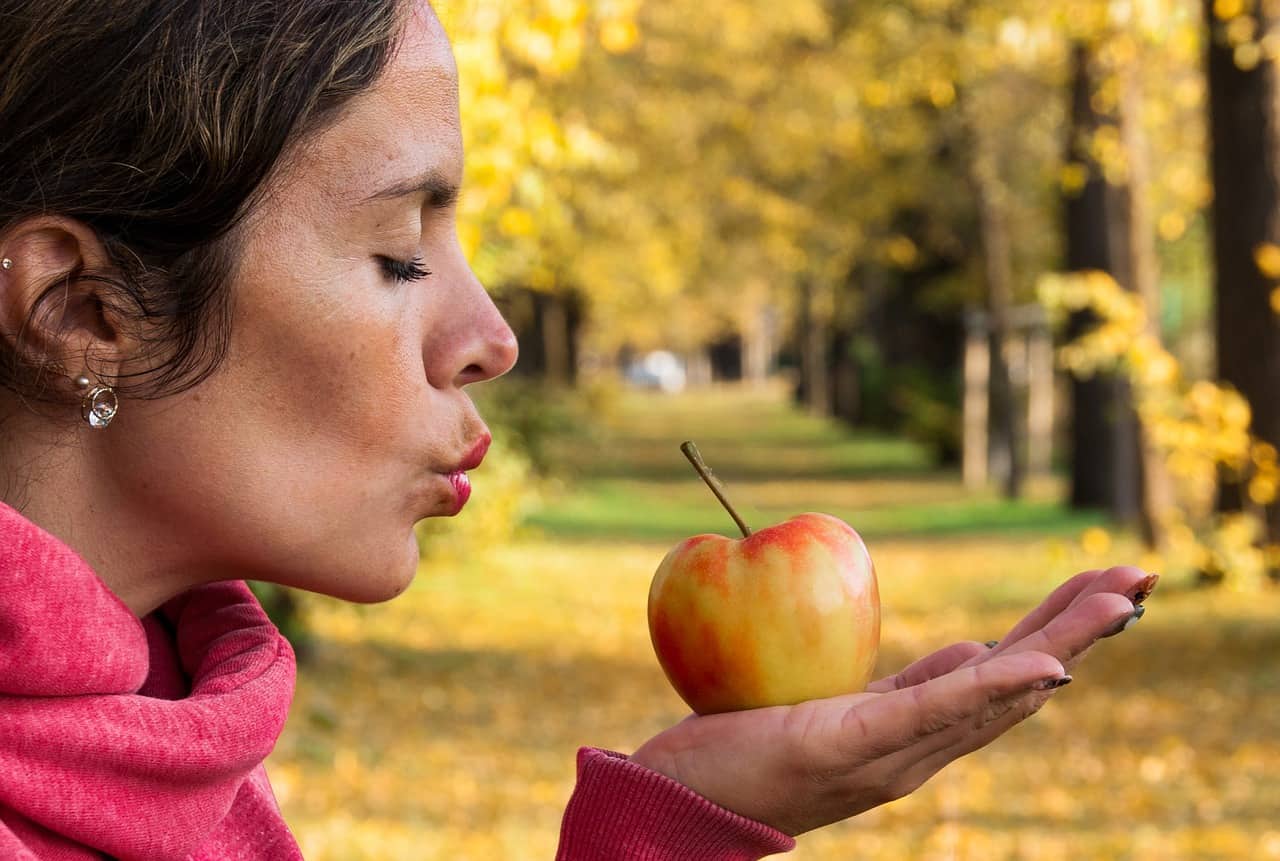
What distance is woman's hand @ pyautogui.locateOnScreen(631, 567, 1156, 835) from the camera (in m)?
1.59

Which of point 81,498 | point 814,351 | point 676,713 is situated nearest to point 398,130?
point 81,498

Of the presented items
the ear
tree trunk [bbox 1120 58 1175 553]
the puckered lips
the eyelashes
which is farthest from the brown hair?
tree trunk [bbox 1120 58 1175 553]

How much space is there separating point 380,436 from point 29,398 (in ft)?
0.98

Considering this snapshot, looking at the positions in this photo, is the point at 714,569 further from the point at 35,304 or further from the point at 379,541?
the point at 35,304

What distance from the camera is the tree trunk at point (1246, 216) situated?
9.83 m

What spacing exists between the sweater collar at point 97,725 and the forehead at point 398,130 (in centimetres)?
39

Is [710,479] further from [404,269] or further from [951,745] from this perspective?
[404,269]

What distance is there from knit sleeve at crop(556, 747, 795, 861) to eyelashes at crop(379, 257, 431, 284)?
54 centimetres

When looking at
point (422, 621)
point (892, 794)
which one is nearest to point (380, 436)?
point (892, 794)

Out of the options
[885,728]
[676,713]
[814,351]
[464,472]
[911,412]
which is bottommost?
[911,412]

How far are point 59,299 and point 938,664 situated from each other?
1.00 m

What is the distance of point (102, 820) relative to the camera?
134 cm

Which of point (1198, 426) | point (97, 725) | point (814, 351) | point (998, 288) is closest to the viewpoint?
point (97, 725)

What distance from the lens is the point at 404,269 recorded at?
1.53 metres
